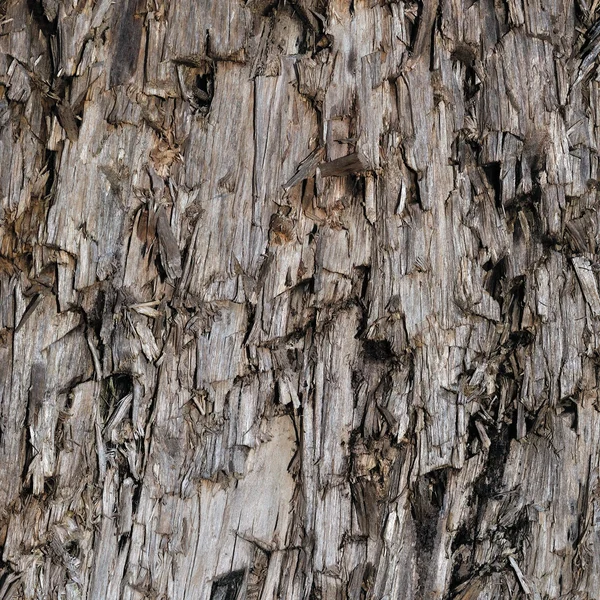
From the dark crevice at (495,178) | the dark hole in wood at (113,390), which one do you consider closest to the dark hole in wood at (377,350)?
the dark crevice at (495,178)

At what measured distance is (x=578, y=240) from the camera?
87.5 inches

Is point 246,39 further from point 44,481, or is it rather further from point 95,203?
point 44,481

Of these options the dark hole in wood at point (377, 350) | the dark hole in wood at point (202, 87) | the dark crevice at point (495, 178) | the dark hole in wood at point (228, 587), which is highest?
the dark hole in wood at point (202, 87)

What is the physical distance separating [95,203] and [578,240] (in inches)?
59.7

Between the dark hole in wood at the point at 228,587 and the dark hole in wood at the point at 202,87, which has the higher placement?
the dark hole in wood at the point at 202,87

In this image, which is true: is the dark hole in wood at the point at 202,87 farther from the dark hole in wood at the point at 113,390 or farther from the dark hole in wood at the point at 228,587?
the dark hole in wood at the point at 228,587

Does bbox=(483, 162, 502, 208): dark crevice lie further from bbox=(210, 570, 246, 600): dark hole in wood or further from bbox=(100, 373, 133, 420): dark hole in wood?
bbox=(210, 570, 246, 600): dark hole in wood

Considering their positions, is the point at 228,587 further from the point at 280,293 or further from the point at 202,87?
the point at 202,87

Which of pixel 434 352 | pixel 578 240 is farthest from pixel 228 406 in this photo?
pixel 578 240

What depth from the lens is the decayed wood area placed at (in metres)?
2.14

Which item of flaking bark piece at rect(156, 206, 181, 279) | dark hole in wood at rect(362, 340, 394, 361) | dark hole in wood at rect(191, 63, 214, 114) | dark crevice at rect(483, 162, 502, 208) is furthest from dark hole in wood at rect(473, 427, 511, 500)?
dark hole in wood at rect(191, 63, 214, 114)

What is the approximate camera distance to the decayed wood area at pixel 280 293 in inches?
84.2

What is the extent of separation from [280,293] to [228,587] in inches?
36.6

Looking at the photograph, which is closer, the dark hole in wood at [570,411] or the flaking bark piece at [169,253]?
the flaking bark piece at [169,253]
